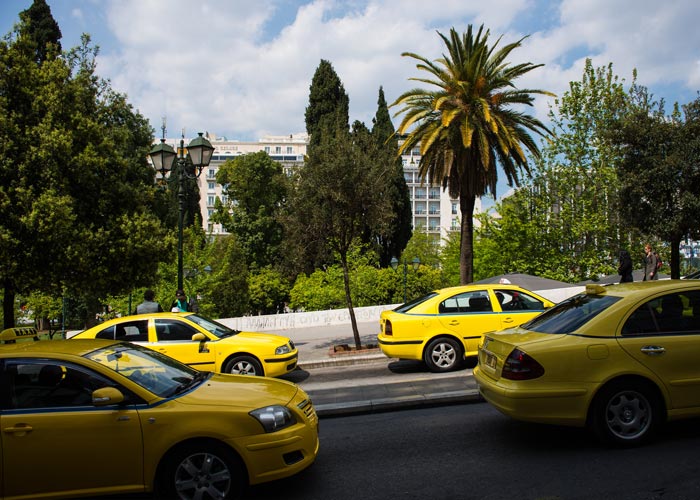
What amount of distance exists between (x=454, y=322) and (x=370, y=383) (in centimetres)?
199

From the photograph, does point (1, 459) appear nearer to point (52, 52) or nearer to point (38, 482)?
point (38, 482)

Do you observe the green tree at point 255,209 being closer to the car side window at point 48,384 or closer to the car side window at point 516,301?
the car side window at point 516,301

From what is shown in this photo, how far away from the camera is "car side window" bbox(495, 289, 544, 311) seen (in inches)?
410

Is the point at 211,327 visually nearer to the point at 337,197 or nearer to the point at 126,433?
the point at 337,197

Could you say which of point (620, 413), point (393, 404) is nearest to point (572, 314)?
point (620, 413)

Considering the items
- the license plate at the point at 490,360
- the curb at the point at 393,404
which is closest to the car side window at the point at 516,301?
the curb at the point at 393,404

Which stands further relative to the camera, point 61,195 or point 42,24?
point 42,24

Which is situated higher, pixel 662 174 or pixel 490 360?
pixel 662 174

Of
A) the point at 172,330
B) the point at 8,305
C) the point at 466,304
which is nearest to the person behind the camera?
the point at 172,330

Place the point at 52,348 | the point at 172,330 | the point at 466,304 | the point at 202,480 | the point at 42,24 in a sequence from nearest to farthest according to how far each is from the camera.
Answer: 1. the point at 202,480
2. the point at 52,348
3. the point at 172,330
4. the point at 466,304
5. the point at 42,24

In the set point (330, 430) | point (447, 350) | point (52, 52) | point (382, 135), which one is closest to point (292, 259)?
point (447, 350)

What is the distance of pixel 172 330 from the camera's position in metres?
10.2

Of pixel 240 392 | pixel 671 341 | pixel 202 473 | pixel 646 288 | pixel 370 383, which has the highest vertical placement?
pixel 646 288

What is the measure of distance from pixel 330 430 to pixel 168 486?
8.76ft
